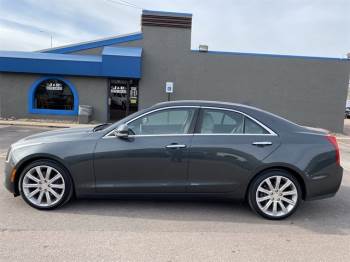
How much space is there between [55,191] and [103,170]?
0.73 m

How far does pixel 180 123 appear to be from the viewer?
4516mm

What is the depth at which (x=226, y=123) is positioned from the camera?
452 cm

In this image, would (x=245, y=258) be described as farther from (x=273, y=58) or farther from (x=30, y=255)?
(x=273, y=58)

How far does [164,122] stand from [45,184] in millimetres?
1823

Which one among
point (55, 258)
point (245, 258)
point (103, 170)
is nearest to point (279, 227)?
point (245, 258)

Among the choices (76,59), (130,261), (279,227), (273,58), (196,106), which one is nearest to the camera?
(130,261)

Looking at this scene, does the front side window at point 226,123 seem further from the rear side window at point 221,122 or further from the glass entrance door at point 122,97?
the glass entrance door at point 122,97

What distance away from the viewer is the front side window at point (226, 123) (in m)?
4.46

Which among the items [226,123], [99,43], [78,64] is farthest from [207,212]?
[99,43]

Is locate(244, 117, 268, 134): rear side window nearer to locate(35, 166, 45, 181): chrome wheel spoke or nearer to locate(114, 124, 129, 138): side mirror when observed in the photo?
locate(114, 124, 129, 138): side mirror

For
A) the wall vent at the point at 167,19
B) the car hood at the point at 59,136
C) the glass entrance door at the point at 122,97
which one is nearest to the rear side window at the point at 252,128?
the car hood at the point at 59,136

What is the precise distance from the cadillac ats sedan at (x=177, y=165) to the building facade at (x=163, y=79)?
13.0 metres

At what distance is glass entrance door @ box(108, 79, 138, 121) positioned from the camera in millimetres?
17609

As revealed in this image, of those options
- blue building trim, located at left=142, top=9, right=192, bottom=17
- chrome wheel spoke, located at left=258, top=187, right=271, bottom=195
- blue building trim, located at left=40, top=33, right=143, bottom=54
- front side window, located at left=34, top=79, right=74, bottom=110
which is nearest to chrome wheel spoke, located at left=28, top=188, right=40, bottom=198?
chrome wheel spoke, located at left=258, top=187, right=271, bottom=195
